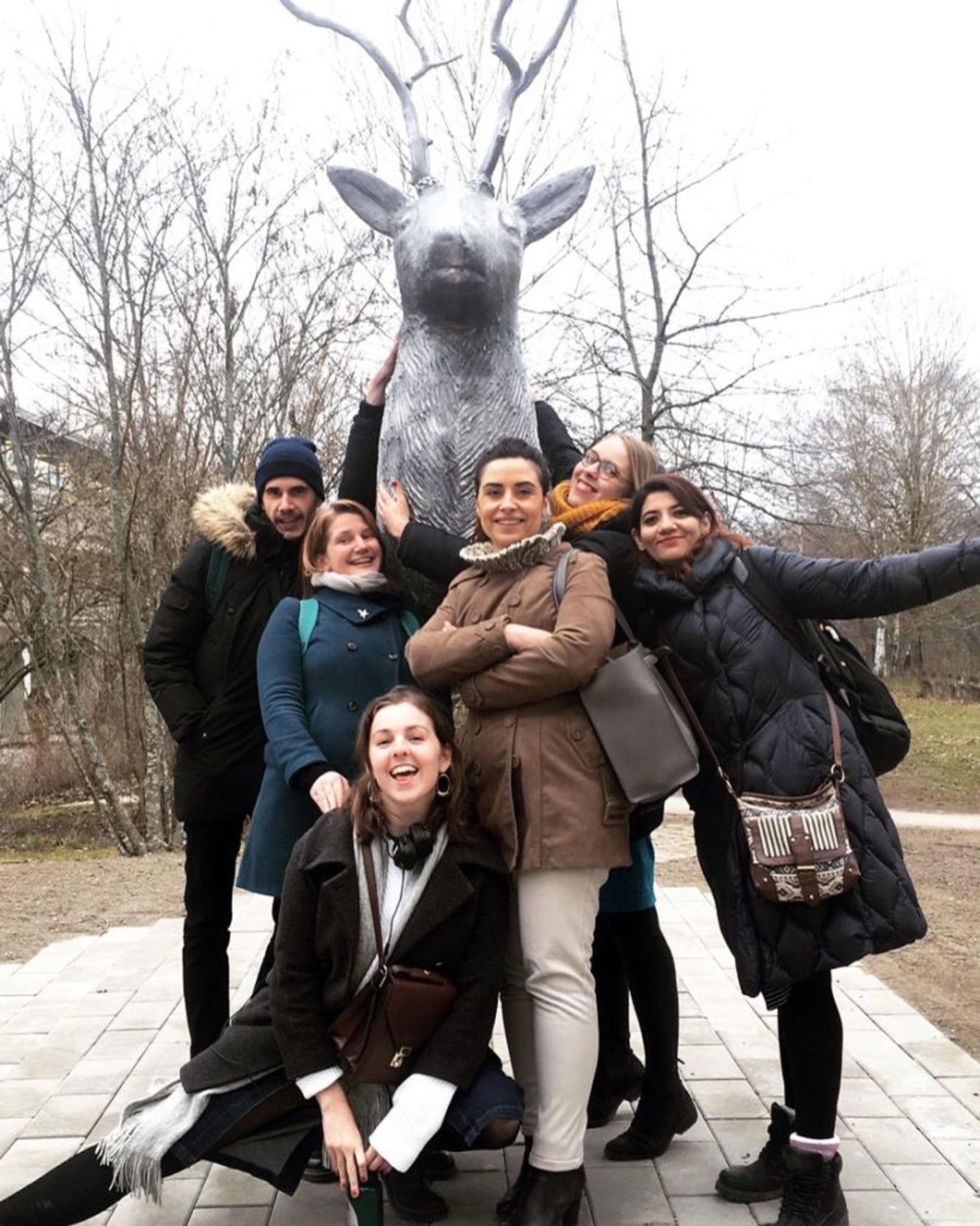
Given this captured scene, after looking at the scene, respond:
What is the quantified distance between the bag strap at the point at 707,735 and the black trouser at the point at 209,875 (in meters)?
1.28

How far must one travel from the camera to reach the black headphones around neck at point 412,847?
7.99 ft

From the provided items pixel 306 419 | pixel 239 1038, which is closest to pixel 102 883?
pixel 306 419

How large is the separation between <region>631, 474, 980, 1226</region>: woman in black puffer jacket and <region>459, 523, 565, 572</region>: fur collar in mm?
272

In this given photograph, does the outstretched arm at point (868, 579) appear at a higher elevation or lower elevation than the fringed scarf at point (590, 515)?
lower

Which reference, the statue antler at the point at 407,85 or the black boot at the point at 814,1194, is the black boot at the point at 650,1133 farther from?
the statue antler at the point at 407,85

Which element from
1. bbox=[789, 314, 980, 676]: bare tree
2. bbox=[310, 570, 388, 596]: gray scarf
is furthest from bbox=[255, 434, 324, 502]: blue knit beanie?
bbox=[789, 314, 980, 676]: bare tree

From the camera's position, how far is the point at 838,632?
9.20 ft

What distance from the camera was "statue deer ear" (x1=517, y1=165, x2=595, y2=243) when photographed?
306 centimetres

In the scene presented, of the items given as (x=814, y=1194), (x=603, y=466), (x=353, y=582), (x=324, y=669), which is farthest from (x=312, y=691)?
(x=814, y=1194)

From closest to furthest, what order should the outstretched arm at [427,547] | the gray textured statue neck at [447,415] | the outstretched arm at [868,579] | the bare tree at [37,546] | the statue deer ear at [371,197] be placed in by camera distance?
the outstretched arm at [868,579]
the outstretched arm at [427,547]
the gray textured statue neck at [447,415]
the statue deer ear at [371,197]
the bare tree at [37,546]

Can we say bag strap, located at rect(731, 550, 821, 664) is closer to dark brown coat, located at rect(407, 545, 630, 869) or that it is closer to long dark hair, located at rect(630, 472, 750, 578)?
long dark hair, located at rect(630, 472, 750, 578)

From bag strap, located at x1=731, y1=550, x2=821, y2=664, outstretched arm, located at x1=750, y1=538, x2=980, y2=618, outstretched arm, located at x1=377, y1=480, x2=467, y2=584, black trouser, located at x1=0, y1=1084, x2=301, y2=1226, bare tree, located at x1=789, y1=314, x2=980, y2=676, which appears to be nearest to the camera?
outstretched arm, located at x1=750, y1=538, x2=980, y2=618

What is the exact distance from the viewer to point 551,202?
10.1 ft

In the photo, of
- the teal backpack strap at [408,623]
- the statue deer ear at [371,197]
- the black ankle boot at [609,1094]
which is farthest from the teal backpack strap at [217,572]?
the black ankle boot at [609,1094]
